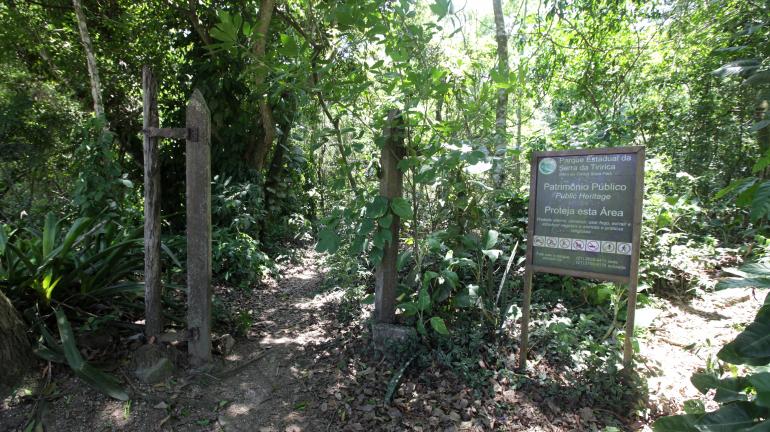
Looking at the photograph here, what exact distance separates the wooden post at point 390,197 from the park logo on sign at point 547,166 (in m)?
1.08

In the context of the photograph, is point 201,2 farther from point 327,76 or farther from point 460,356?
point 460,356

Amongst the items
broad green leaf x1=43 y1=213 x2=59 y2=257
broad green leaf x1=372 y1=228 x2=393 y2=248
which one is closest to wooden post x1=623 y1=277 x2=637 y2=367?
broad green leaf x1=372 y1=228 x2=393 y2=248

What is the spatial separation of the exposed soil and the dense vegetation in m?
0.15

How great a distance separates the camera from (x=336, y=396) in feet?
9.33

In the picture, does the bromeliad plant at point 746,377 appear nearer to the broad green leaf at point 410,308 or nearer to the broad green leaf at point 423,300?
the broad green leaf at point 423,300

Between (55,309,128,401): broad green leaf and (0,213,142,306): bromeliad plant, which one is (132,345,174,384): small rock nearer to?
(55,309,128,401): broad green leaf

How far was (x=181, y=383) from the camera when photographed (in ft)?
9.23

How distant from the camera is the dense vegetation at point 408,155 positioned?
2.81 metres

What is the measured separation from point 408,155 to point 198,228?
1.68 meters

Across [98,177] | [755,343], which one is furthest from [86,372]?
[755,343]

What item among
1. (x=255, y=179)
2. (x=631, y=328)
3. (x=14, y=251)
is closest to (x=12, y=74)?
(x=255, y=179)

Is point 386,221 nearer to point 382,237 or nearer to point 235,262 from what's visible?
point 382,237

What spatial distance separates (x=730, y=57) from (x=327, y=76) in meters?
5.13

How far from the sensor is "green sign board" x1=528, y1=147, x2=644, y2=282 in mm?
2680
